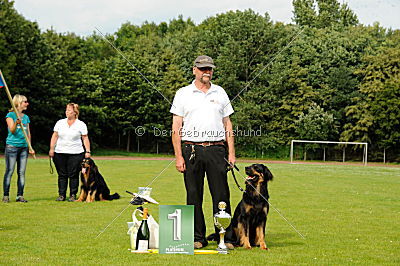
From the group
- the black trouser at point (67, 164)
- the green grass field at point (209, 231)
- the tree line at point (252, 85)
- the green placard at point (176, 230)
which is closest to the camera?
the green grass field at point (209, 231)

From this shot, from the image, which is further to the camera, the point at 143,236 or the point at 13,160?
the point at 13,160

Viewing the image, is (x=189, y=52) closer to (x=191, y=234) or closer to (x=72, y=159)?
(x=72, y=159)

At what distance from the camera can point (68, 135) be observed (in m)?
10.7

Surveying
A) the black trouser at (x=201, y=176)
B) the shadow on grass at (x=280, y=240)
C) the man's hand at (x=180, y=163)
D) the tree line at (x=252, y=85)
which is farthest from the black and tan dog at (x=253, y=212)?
the tree line at (x=252, y=85)

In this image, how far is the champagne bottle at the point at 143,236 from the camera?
19.8ft

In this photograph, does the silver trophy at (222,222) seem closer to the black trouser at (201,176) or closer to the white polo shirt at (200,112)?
the black trouser at (201,176)

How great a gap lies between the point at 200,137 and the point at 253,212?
1.05 meters

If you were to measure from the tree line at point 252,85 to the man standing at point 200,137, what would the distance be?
105 ft

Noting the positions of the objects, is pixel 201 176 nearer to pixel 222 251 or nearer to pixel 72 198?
pixel 222 251

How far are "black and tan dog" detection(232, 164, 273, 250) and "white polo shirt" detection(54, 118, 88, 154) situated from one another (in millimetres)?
5166

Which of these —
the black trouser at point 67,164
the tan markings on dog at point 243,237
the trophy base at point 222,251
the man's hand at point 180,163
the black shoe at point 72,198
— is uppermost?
the man's hand at point 180,163

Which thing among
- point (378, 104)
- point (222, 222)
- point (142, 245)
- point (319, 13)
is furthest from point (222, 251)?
point (319, 13)

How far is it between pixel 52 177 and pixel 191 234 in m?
12.4

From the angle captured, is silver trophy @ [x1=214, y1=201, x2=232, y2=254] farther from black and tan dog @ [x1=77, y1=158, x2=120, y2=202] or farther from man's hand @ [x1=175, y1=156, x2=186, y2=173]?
black and tan dog @ [x1=77, y1=158, x2=120, y2=202]
